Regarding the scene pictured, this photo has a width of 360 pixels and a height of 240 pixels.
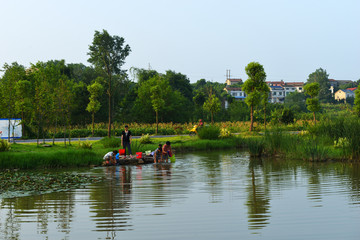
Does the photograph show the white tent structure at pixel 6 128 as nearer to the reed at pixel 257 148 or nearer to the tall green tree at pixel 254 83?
the reed at pixel 257 148

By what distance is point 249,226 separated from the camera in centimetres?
859

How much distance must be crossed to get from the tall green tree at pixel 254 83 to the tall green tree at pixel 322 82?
89.3m

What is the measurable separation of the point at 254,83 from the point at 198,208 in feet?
109

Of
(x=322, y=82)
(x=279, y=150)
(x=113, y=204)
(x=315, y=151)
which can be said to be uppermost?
(x=322, y=82)

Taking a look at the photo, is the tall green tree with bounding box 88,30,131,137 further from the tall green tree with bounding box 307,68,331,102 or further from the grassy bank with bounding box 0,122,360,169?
the tall green tree with bounding box 307,68,331,102

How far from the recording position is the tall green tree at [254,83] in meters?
42.0

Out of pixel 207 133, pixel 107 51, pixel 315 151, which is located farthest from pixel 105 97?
pixel 315 151

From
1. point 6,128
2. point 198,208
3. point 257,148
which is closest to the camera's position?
point 198,208

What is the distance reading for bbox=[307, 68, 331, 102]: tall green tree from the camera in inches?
4976

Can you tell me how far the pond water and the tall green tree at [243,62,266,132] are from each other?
2464 cm

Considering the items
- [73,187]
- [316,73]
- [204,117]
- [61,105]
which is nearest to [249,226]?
[73,187]

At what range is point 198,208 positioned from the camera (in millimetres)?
10633

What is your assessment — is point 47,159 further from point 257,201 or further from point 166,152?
point 257,201

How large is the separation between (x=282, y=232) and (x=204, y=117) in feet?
175
